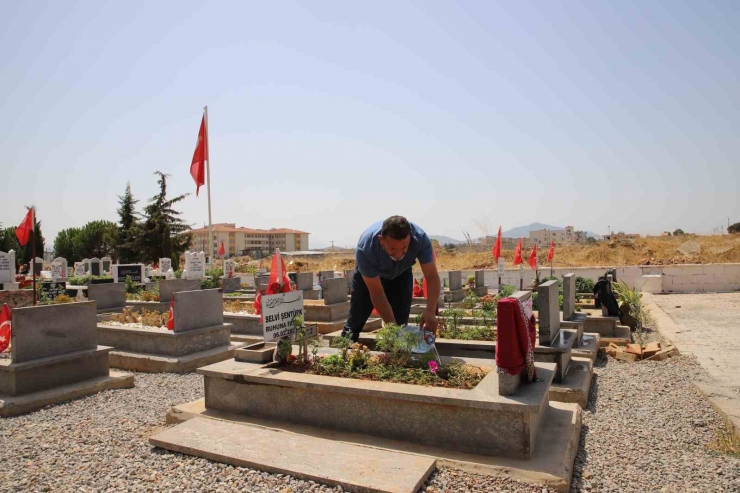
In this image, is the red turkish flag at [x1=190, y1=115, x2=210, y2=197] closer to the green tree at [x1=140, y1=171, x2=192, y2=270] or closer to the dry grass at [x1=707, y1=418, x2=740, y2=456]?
the dry grass at [x1=707, y1=418, x2=740, y2=456]

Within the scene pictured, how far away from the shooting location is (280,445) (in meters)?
3.50

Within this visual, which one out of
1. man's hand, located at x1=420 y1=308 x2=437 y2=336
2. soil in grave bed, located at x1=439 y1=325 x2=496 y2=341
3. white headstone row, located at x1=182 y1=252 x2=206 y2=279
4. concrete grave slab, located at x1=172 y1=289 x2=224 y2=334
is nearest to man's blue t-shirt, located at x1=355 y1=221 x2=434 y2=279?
man's hand, located at x1=420 y1=308 x2=437 y2=336

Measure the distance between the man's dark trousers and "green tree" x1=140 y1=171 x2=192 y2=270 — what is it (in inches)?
1367

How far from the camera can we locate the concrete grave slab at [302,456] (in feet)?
9.64

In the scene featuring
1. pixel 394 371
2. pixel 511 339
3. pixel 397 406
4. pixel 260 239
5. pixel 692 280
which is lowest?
pixel 692 280

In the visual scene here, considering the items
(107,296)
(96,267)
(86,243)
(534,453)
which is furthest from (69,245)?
(534,453)

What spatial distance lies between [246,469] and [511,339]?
1906mm

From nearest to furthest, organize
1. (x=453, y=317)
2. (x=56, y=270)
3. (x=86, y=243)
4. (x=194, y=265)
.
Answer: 1. (x=453, y=317)
2. (x=194, y=265)
3. (x=56, y=270)
4. (x=86, y=243)

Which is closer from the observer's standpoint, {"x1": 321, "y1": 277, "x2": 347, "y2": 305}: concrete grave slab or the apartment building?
{"x1": 321, "y1": 277, "x2": 347, "y2": 305}: concrete grave slab

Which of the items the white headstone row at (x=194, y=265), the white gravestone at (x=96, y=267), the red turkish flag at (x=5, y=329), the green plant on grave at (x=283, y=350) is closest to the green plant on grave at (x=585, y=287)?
the green plant on grave at (x=283, y=350)

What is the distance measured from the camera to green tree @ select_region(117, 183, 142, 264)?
3812cm

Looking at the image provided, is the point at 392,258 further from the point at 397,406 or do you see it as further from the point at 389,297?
the point at 397,406

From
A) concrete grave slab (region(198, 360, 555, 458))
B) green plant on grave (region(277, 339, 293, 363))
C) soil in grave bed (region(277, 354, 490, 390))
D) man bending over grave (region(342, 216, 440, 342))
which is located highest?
man bending over grave (region(342, 216, 440, 342))

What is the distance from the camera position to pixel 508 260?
121ft
